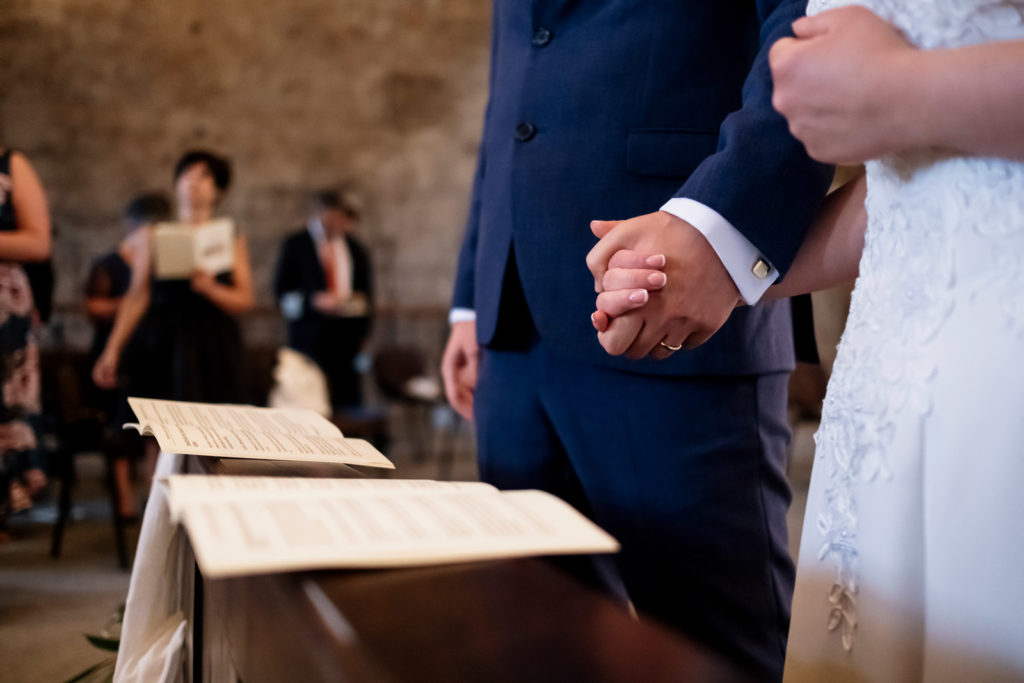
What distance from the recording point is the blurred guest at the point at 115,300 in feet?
13.4

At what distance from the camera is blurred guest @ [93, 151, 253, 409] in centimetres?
375

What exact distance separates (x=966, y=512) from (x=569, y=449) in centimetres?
56

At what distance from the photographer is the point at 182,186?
3.99m

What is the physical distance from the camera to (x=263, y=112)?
6.94 meters

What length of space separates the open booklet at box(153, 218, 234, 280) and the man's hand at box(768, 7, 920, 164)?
3271mm

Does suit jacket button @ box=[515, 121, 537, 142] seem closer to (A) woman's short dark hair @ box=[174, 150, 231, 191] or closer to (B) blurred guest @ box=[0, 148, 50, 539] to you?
(B) blurred guest @ box=[0, 148, 50, 539]

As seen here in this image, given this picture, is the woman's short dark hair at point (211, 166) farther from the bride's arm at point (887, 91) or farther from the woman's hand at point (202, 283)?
the bride's arm at point (887, 91)

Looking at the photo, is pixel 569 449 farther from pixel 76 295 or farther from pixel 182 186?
pixel 76 295

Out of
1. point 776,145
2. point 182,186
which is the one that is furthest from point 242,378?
point 776,145

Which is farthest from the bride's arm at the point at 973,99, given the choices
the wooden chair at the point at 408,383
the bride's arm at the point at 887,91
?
the wooden chair at the point at 408,383

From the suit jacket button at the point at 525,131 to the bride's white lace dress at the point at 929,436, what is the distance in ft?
1.63

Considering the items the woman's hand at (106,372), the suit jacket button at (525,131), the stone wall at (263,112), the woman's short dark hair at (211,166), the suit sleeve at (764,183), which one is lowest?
the woman's hand at (106,372)

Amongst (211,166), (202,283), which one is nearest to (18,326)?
(202,283)

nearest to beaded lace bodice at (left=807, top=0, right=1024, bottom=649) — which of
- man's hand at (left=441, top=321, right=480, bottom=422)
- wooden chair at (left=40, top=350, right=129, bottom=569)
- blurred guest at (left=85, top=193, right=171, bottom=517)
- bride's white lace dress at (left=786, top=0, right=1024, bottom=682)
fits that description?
bride's white lace dress at (left=786, top=0, right=1024, bottom=682)
